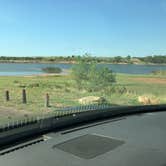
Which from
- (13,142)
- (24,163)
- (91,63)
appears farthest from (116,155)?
(91,63)

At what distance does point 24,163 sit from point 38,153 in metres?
0.22

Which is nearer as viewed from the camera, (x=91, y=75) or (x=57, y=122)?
(x=57, y=122)

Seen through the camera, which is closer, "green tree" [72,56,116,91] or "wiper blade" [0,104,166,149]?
"wiper blade" [0,104,166,149]

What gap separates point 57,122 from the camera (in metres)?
3.21

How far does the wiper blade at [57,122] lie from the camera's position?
266 cm

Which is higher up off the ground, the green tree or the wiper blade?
the wiper blade

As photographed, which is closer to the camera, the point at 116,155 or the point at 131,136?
the point at 116,155

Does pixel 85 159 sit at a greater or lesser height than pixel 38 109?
greater

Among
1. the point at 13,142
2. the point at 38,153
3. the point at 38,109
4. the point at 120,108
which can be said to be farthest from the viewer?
the point at 38,109

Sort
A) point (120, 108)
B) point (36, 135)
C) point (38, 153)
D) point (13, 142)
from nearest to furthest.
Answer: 1. point (38, 153)
2. point (13, 142)
3. point (36, 135)
4. point (120, 108)

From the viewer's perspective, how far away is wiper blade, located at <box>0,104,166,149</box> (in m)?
2.66

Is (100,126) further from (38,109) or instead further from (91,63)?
(91,63)

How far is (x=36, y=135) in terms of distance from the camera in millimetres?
2902

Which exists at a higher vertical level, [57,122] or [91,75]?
[57,122]
